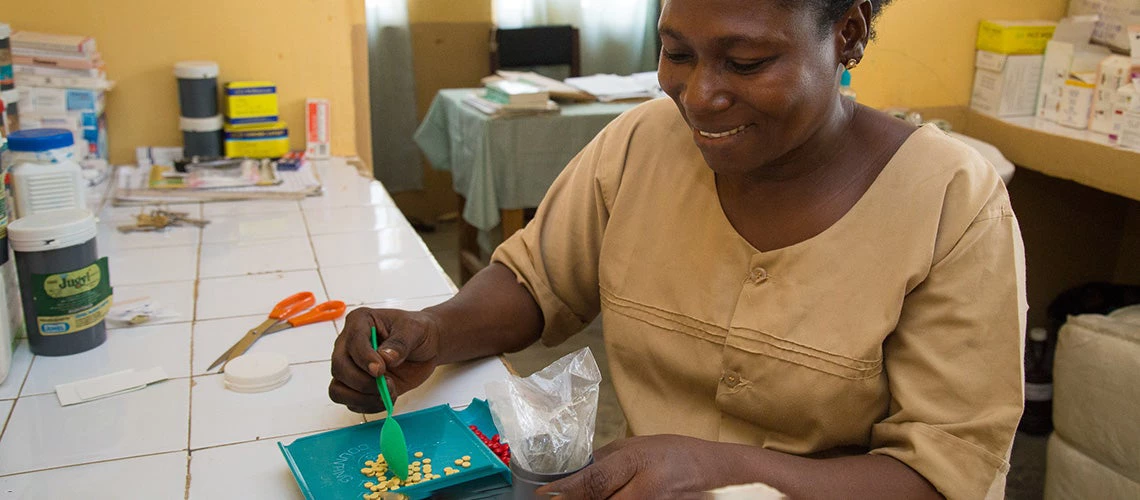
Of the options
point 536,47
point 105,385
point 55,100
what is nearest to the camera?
point 105,385

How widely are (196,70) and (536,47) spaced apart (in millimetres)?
2301

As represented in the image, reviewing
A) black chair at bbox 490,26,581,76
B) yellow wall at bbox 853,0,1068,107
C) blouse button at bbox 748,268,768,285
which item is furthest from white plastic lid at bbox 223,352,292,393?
black chair at bbox 490,26,581,76

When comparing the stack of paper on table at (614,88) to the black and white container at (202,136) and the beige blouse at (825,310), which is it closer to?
the black and white container at (202,136)

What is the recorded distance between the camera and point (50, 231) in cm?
117

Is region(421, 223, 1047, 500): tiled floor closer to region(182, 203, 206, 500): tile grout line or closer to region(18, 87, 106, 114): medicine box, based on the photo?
region(182, 203, 206, 500): tile grout line

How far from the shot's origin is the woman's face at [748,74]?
2.95ft

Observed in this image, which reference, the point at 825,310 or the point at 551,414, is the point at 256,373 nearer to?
the point at 551,414

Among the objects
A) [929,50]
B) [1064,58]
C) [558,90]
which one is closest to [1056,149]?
[1064,58]

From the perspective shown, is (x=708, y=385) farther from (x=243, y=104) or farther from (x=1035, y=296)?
(x=1035, y=296)

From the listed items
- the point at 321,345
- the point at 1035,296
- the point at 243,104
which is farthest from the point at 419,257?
the point at 1035,296

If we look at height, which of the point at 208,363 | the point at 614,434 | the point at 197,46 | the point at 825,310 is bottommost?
the point at 614,434

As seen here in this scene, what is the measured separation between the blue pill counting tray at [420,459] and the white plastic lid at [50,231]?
464 mm

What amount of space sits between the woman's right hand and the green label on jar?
0.39 metres

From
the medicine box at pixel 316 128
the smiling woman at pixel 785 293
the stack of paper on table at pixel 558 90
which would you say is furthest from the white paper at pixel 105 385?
the stack of paper on table at pixel 558 90
